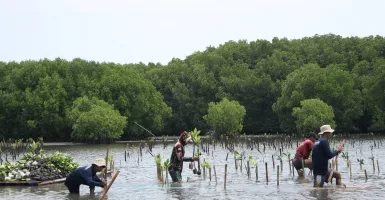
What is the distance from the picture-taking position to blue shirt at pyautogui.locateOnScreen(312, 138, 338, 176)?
19609 mm

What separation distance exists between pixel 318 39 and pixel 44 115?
47.6 m

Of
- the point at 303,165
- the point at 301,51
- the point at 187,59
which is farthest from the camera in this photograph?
the point at 187,59

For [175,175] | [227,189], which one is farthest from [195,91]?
[227,189]

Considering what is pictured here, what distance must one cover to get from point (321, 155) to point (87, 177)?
24.1 ft

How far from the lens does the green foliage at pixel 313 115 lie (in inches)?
3061

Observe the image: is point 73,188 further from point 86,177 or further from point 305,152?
point 305,152

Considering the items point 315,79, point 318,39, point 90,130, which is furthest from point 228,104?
point 318,39

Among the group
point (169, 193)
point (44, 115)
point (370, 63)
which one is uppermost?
point (370, 63)

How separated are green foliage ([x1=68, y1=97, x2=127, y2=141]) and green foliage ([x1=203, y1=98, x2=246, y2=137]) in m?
12.9

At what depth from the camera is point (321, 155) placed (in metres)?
19.9

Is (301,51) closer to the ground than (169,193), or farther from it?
farther from it

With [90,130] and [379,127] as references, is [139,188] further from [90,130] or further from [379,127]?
[379,127]

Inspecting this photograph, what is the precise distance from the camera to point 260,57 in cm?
10906

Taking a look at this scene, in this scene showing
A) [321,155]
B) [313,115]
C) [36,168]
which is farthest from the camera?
[313,115]
